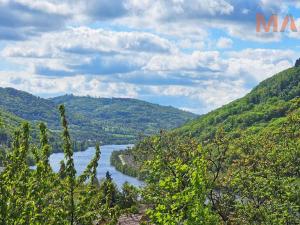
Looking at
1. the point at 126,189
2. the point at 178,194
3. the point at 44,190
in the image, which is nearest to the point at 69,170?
the point at 44,190

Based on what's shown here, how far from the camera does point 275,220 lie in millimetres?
37062

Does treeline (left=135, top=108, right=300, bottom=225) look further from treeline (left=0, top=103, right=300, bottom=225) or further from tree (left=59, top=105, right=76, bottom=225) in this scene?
tree (left=59, top=105, right=76, bottom=225)

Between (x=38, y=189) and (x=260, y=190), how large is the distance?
32.6 meters

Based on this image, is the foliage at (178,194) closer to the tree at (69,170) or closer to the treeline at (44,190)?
the treeline at (44,190)

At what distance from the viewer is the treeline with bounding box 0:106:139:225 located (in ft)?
48.8

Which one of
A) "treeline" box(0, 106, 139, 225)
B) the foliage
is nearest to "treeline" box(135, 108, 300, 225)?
the foliage

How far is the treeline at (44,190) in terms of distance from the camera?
48.8 feet

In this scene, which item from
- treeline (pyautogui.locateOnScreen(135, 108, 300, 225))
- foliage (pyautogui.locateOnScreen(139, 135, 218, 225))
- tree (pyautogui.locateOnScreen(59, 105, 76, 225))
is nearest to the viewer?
tree (pyautogui.locateOnScreen(59, 105, 76, 225))

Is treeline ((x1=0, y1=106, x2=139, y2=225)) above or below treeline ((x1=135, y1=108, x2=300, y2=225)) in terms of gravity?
above

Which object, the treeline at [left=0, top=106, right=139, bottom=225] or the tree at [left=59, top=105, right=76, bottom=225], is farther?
the tree at [left=59, top=105, right=76, bottom=225]

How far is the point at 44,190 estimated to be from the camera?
1539 cm

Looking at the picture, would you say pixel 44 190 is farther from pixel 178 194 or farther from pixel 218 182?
pixel 218 182

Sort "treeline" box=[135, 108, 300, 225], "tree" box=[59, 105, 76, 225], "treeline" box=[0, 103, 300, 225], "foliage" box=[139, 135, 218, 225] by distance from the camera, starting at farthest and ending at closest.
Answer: "treeline" box=[135, 108, 300, 225], "foliage" box=[139, 135, 218, 225], "treeline" box=[0, 103, 300, 225], "tree" box=[59, 105, 76, 225]

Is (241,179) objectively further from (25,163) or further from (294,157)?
(25,163)
